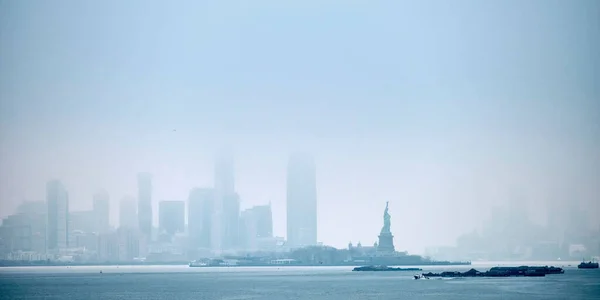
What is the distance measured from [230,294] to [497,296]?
4001 centimetres

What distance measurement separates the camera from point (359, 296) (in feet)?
414

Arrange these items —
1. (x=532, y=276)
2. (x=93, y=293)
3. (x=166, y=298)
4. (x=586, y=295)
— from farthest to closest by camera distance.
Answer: (x=532, y=276)
(x=93, y=293)
(x=166, y=298)
(x=586, y=295)

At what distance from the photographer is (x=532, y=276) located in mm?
199875

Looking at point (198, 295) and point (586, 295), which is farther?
point (198, 295)

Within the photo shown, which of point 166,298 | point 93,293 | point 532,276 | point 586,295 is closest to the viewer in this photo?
point 586,295

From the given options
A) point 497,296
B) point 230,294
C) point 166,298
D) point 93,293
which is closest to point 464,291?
point 497,296

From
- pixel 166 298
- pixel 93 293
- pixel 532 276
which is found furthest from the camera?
pixel 532 276

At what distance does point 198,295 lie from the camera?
134500 millimetres

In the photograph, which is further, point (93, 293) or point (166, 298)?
point (93, 293)

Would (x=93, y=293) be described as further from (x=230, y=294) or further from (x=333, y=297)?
(x=333, y=297)

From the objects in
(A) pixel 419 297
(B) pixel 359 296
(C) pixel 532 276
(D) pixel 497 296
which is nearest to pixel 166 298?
(B) pixel 359 296

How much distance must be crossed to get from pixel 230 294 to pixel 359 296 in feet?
70.7

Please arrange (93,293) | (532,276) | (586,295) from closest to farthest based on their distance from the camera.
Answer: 1. (586,295)
2. (93,293)
3. (532,276)

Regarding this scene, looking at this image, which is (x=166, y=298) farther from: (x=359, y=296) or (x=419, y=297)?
(x=419, y=297)
